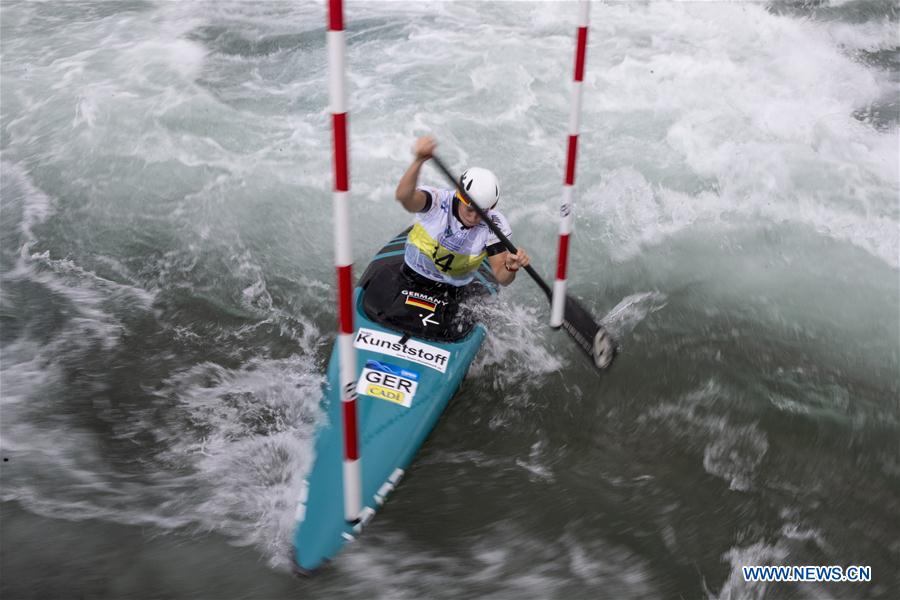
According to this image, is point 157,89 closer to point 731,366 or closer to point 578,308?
point 578,308

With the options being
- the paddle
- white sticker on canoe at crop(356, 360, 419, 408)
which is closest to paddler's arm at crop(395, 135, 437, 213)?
the paddle

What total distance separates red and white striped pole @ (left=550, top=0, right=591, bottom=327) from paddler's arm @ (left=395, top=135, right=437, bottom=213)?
0.74 meters

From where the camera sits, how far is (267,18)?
9.36 meters

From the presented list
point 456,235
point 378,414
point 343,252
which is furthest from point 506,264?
point 343,252

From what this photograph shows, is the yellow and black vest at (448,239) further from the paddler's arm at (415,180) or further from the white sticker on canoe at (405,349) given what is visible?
the white sticker on canoe at (405,349)

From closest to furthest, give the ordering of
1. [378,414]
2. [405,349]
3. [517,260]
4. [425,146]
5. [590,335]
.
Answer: [425,146], [378,414], [517,260], [405,349], [590,335]

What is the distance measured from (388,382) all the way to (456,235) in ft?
2.87

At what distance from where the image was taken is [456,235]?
4258 millimetres

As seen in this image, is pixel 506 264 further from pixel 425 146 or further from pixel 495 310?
pixel 425 146

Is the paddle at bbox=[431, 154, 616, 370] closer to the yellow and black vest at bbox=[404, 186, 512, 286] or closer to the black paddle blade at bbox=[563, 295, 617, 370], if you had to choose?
the black paddle blade at bbox=[563, 295, 617, 370]

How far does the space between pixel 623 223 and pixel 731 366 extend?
5.66 ft

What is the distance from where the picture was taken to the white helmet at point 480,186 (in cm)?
409

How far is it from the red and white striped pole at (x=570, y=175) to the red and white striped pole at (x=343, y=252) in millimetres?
1430

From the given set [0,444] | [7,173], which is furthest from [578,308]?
[7,173]
